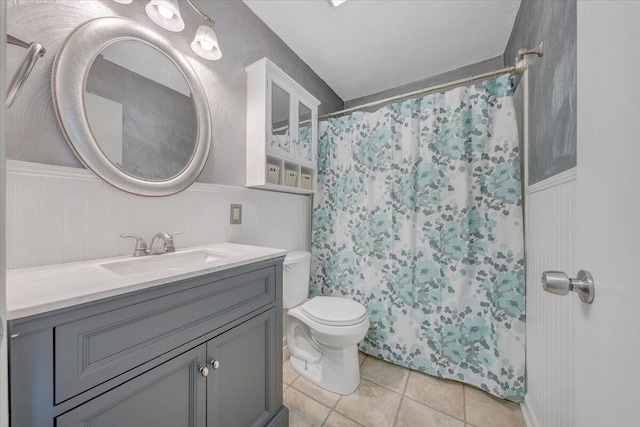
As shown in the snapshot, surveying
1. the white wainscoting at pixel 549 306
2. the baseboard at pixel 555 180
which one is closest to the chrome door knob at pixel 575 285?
the baseboard at pixel 555 180

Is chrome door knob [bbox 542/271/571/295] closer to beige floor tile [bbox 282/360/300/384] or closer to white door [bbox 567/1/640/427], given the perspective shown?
white door [bbox 567/1/640/427]

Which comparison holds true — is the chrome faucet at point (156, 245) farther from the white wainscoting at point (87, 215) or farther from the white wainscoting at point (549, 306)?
the white wainscoting at point (549, 306)

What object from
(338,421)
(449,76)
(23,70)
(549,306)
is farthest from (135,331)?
(449,76)

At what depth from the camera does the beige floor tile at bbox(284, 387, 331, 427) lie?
1.19 m

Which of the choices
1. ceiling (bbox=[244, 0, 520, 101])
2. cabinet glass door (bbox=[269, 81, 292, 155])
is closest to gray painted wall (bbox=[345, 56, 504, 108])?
ceiling (bbox=[244, 0, 520, 101])

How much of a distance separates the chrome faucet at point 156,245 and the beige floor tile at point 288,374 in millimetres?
1128

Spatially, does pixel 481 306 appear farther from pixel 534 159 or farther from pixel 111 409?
pixel 111 409

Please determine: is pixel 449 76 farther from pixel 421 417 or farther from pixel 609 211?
pixel 421 417

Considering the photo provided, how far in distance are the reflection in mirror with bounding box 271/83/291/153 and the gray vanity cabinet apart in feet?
2.76

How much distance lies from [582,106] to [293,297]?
60.4 inches

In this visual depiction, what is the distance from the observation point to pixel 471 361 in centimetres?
142

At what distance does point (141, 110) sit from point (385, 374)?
204 centimetres

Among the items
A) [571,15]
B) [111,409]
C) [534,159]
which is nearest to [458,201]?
[534,159]

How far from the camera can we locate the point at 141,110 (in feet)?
3.27
